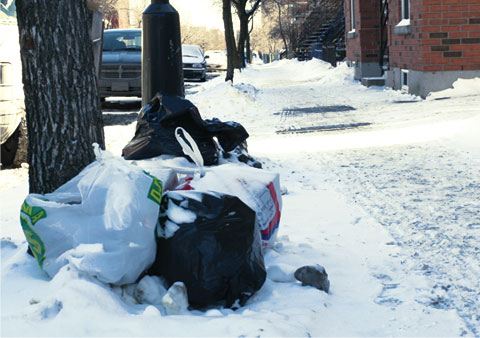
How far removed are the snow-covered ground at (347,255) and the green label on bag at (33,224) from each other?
0.47ft

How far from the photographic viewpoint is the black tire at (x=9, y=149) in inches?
327

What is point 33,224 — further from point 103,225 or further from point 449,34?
point 449,34

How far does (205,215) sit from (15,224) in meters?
2.65

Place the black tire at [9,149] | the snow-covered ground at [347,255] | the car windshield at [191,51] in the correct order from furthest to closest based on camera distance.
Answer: the car windshield at [191,51], the black tire at [9,149], the snow-covered ground at [347,255]

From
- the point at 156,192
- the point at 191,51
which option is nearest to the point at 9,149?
the point at 156,192

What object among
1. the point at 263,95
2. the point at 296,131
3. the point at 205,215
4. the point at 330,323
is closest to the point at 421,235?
the point at 330,323

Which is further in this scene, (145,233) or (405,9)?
(405,9)

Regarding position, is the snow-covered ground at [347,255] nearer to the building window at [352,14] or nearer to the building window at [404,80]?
the building window at [404,80]

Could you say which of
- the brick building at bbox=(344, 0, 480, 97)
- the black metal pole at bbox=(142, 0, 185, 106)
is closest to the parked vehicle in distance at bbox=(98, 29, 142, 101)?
the brick building at bbox=(344, 0, 480, 97)

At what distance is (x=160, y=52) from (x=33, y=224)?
3.53m

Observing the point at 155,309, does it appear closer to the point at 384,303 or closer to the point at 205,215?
the point at 205,215

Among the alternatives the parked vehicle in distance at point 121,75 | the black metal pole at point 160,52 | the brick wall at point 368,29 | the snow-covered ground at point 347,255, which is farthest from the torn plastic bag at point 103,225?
the brick wall at point 368,29

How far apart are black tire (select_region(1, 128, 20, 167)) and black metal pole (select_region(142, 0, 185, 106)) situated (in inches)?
99.5

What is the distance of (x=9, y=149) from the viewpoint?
8336 mm
